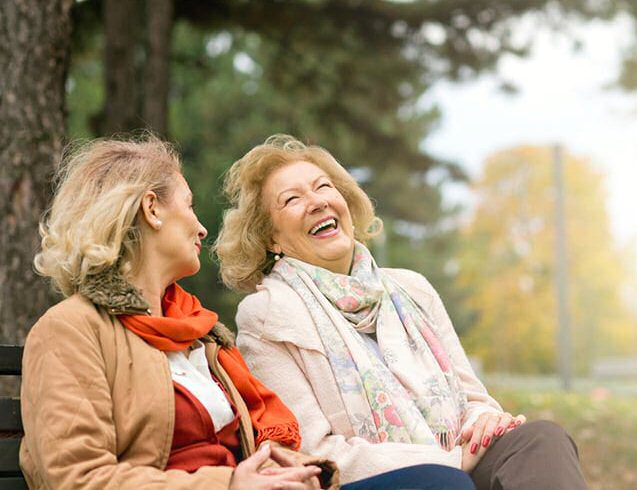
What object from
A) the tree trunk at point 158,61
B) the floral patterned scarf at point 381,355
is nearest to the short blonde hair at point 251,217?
the floral patterned scarf at point 381,355

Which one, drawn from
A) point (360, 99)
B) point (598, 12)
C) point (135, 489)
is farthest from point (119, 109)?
point (135, 489)

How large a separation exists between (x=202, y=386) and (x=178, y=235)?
402 mm

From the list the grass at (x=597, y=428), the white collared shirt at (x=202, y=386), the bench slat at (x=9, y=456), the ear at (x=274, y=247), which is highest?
the ear at (x=274, y=247)

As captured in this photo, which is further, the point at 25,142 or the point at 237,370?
the point at 25,142

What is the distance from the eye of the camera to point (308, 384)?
307 centimetres

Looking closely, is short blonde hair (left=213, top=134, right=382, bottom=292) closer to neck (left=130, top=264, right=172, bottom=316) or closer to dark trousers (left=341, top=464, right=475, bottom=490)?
neck (left=130, top=264, right=172, bottom=316)

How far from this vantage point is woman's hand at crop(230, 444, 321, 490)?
7.72 feet

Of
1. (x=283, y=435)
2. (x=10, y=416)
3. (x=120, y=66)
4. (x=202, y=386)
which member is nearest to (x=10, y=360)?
(x=10, y=416)

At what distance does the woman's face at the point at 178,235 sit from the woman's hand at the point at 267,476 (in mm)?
560

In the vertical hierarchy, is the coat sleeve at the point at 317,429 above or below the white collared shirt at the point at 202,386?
below

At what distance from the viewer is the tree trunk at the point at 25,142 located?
4176 millimetres

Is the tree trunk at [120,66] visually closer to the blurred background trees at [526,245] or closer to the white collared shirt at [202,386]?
the white collared shirt at [202,386]

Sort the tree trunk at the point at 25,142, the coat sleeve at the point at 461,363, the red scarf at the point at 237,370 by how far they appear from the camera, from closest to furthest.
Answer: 1. the red scarf at the point at 237,370
2. the coat sleeve at the point at 461,363
3. the tree trunk at the point at 25,142

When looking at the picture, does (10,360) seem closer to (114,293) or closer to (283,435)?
(114,293)
